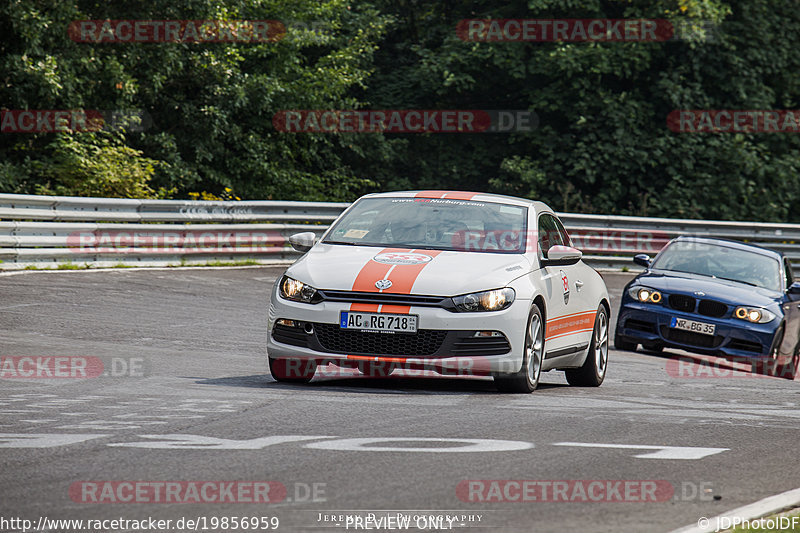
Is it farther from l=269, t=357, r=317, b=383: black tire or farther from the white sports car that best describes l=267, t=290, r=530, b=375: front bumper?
l=269, t=357, r=317, b=383: black tire

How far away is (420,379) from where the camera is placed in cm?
1073

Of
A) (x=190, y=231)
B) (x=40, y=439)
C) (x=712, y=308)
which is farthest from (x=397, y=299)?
(x=190, y=231)

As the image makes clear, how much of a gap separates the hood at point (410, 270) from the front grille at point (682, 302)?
219 inches

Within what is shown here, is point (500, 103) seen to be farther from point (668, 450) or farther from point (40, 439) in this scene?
point (40, 439)

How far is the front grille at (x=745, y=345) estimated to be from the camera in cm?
1480

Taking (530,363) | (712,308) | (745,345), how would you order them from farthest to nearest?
(712,308)
(745,345)
(530,363)

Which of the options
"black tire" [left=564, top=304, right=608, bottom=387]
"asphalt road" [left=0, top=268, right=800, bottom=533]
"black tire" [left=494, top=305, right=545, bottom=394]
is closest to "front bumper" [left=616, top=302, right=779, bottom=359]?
"asphalt road" [left=0, top=268, right=800, bottom=533]

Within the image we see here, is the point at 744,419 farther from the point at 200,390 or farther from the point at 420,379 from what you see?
the point at 200,390

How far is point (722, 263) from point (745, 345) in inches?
60.2

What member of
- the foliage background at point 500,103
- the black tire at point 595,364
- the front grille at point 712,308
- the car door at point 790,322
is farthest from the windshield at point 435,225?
the foliage background at point 500,103

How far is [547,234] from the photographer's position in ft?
36.1

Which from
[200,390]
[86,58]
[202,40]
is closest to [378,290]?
[200,390]

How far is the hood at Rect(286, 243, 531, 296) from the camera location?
9.34 meters

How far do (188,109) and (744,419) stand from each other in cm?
2187
